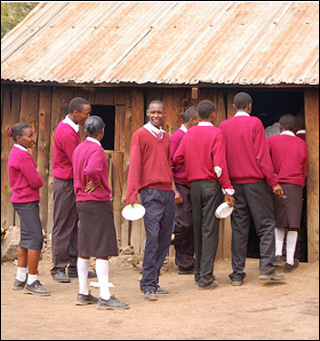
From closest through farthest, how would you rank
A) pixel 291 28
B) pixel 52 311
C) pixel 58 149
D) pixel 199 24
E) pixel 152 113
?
pixel 52 311
pixel 152 113
pixel 58 149
pixel 291 28
pixel 199 24

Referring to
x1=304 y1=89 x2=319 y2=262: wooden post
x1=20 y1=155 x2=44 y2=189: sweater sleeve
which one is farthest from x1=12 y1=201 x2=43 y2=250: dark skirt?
x1=304 y1=89 x2=319 y2=262: wooden post

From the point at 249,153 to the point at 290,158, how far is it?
2.74 ft

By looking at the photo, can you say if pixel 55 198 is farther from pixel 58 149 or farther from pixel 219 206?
pixel 219 206

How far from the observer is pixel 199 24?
10.3 meters

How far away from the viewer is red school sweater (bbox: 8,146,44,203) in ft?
25.0

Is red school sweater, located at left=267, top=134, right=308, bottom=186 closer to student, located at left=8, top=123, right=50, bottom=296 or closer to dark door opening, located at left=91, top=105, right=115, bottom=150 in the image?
student, located at left=8, top=123, right=50, bottom=296

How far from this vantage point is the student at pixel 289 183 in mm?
8336

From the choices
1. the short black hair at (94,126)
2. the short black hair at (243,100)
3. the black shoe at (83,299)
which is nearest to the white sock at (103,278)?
the black shoe at (83,299)

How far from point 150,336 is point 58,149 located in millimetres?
3114

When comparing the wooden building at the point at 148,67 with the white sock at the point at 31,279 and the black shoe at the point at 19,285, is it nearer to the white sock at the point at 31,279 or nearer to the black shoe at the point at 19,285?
the black shoe at the point at 19,285

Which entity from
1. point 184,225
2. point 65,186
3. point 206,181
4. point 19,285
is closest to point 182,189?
point 184,225

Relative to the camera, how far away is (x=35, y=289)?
7.69m

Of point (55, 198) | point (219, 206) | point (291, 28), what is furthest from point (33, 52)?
point (219, 206)

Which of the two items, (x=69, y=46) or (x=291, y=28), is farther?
(x=69, y=46)
